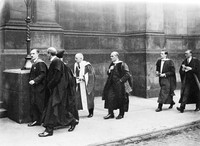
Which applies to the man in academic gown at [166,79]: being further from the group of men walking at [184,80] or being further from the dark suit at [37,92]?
the dark suit at [37,92]

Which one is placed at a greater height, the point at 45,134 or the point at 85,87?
the point at 85,87

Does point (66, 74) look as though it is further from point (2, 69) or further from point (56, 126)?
point (2, 69)

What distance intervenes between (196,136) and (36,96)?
4.06 meters

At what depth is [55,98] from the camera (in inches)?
268

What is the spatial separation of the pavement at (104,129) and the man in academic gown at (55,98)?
267mm

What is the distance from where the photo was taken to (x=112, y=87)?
28.0 ft

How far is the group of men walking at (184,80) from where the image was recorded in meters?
9.42

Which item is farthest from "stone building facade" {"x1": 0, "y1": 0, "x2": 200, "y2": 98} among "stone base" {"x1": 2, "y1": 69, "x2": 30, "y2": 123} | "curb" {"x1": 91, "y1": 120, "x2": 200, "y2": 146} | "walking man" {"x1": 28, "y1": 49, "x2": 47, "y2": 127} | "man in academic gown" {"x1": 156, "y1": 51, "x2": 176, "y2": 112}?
"curb" {"x1": 91, "y1": 120, "x2": 200, "y2": 146}

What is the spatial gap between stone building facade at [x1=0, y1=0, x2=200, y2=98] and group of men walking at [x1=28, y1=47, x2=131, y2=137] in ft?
8.44

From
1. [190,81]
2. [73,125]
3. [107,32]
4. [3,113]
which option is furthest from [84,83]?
[107,32]

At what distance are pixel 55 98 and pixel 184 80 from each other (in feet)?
15.0

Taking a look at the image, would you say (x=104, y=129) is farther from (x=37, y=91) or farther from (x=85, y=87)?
(x=37, y=91)

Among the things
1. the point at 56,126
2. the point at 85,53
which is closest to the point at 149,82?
the point at 85,53

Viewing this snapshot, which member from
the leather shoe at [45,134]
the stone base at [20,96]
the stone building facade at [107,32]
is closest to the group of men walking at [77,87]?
the leather shoe at [45,134]
